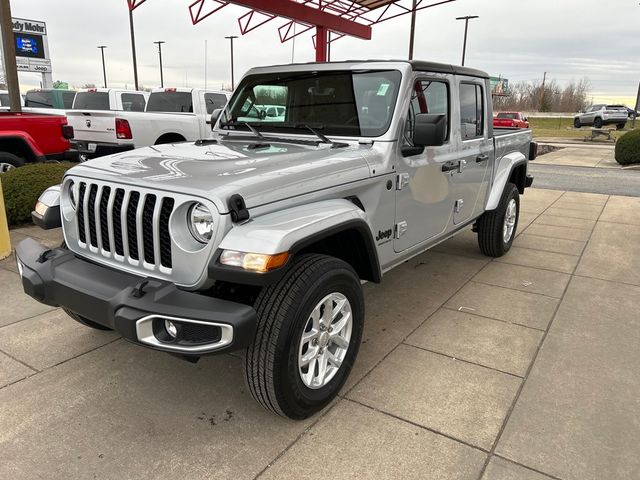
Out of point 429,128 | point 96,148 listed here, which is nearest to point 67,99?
point 96,148

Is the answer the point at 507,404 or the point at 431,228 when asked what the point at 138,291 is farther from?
the point at 431,228

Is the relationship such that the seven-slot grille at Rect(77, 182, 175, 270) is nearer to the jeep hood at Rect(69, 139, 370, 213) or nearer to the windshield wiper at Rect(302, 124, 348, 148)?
the jeep hood at Rect(69, 139, 370, 213)

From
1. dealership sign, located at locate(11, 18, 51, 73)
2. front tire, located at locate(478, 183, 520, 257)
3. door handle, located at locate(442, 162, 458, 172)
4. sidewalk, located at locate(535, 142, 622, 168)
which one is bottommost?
sidewalk, located at locate(535, 142, 622, 168)

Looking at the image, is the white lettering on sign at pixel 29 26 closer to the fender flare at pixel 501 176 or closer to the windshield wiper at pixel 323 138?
the fender flare at pixel 501 176

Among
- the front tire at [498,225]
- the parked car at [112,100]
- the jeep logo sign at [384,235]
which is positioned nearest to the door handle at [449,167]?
the jeep logo sign at [384,235]

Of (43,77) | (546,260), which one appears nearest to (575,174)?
(546,260)

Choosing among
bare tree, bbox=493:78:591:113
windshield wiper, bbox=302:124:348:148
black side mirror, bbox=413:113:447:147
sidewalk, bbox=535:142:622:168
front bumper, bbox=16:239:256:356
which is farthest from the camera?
bare tree, bbox=493:78:591:113

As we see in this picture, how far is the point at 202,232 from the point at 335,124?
1627 mm

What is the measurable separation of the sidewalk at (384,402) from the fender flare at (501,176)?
115cm

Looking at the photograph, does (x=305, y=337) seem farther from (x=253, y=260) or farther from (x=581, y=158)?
(x=581, y=158)

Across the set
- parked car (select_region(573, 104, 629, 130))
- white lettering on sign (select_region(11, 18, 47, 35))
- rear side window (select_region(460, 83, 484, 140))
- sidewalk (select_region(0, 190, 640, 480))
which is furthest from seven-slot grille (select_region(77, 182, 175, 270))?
parked car (select_region(573, 104, 629, 130))

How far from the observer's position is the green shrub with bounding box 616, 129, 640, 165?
1482 cm

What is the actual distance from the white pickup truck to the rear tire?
1229 millimetres

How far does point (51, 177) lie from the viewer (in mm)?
6543
